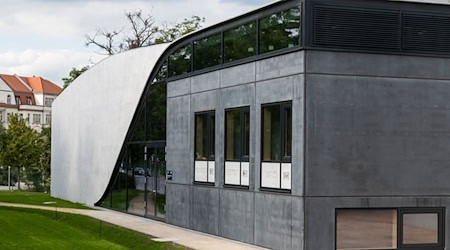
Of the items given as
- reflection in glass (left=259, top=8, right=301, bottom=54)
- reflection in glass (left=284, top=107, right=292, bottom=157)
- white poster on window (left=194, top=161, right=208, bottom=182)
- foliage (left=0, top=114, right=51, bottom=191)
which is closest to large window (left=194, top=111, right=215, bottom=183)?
white poster on window (left=194, top=161, right=208, bottom=182)

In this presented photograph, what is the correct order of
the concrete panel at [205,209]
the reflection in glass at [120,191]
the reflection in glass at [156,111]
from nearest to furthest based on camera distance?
1. the concrete panel at [205,209]
2. the reflection in glass at [156,111]
3. the reflection in glass at [120,191]

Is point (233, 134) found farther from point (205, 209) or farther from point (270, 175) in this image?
point (205, 209)

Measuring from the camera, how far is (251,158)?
20.8 m

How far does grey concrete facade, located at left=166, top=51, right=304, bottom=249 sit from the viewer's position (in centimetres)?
1852

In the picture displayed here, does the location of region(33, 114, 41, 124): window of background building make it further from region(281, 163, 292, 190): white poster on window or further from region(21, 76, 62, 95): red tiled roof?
region(281, 163, 292, 190): white poster on window

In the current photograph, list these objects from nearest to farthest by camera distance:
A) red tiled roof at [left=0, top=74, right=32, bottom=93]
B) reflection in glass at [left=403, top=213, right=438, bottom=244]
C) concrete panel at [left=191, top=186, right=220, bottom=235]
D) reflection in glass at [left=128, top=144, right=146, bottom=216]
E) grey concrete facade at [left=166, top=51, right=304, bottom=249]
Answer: grey concrete facade at [left=166, top=51, right=304, bottom=249], reflection in glass at [left=403, top=213, right=438, bottom=244], concrete panel at [left=191, top=186, right=220, bottom=235], reflection in glass at [left=128, top=144, right=146, bottom=216], red tiled roof at [left=0, top=74, right=32, bottom=93]

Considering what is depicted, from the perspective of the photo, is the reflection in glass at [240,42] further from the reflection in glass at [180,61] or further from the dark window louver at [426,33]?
the dark window louver at [426,33]

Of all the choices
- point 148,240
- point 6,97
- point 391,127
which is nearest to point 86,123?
point 148,240

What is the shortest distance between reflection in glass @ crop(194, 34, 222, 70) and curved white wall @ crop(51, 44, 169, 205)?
3184 mm

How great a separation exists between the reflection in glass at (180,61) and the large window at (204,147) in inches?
80.0

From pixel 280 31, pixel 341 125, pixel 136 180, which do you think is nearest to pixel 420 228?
pixel 341 125

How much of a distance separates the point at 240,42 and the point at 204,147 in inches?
151

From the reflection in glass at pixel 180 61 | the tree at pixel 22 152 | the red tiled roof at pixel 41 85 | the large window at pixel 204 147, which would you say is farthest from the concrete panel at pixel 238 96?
the red tiled roof at pixel 41 85

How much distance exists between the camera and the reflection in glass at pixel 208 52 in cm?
2325
